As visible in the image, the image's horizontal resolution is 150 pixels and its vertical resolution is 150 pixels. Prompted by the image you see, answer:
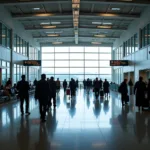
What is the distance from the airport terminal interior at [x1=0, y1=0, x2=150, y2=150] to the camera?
739 cm

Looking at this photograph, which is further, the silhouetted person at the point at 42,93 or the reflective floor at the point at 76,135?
the silhouetted person at the point at 42,93

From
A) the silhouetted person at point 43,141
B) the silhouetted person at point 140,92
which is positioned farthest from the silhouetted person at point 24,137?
the silhouetted person at point 140,92

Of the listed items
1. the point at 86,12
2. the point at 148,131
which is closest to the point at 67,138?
the point at 148,131

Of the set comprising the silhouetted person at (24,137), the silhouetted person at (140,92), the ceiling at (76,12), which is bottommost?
the silhouetted person at (24,137)

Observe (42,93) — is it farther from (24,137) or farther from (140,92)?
(140,92)

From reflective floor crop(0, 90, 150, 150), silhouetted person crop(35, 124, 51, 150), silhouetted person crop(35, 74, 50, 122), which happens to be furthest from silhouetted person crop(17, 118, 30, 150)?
silhouetted person crop(35, 74, 50, 122)

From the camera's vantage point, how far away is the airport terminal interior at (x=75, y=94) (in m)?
7.39

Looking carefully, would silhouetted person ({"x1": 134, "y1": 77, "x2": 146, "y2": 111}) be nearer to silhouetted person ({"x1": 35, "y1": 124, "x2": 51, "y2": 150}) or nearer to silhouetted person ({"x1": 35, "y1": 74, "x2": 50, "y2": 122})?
silhouetted person ({"x1": 35, "y1": 74, "x2": 50, "y2": 122})

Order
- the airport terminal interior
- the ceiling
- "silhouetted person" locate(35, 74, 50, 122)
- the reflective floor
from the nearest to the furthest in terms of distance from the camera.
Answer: the reflective floor < the airport terminal interior < "silhouetted person" locate(35, 74, 50, 122) < the ceiling

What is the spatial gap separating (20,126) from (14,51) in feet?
70.7

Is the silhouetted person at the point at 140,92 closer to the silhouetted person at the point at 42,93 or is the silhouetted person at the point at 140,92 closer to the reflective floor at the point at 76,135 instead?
the reflective floor at the point at 76,135

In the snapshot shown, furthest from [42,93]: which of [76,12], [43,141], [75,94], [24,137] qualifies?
[75,94]

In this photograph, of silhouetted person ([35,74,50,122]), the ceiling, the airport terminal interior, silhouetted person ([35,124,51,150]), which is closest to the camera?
silhouetted person ([35,124,51,150])

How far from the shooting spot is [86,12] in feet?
89.3
